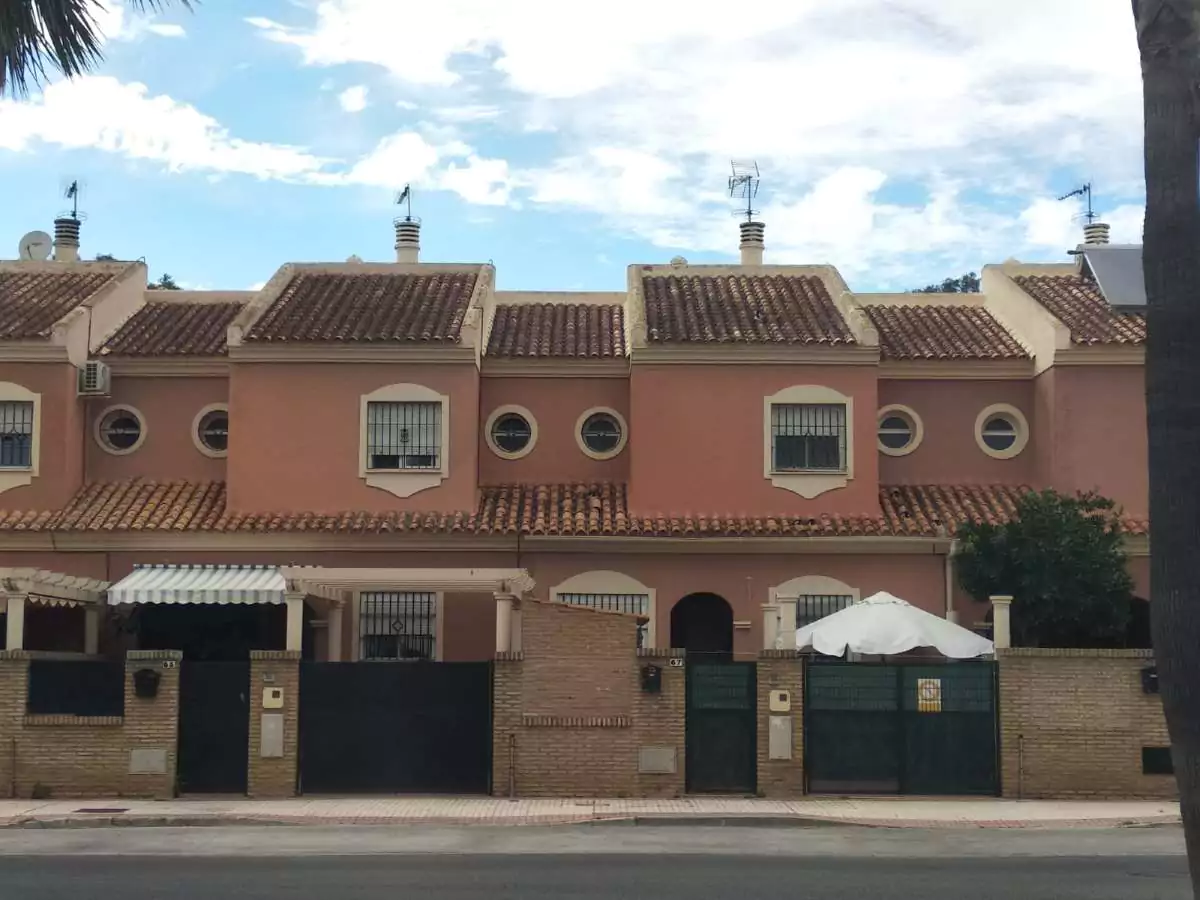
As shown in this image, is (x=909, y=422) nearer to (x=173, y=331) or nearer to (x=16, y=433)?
(x=173, y=331)

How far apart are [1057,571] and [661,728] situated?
256 inches

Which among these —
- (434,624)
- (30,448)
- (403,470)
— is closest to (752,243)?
(403,470)

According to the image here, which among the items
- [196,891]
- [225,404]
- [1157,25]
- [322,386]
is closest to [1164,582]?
[1157,25]

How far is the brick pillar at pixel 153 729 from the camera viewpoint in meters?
19.7

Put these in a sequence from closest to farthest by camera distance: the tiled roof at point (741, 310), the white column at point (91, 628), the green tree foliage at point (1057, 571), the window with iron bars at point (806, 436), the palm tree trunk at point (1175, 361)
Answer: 1. the palm tree trunk at point (1175, 361)
2. the green tree foliage at point (1057, 571)
3. the white column at point (91, 628)
4. the window with iron bars at point (806, 436)
5. the tiled roof at point (741, 310)

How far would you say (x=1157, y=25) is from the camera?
6.51 metres

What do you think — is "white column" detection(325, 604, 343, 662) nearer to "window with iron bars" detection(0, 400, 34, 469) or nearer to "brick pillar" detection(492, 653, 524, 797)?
"brick pillar" detection(492, 653, 524, 797)

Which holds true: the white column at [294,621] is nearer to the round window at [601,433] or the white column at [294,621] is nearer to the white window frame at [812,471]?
the round window at [601,433]

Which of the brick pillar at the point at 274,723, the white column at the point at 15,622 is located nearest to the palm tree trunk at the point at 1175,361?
the brick pillar at the point at 274,723

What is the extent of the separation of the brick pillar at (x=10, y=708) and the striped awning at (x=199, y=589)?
2.07m

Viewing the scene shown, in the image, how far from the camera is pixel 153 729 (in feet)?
65.0

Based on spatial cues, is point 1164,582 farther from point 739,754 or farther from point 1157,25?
point 739,754

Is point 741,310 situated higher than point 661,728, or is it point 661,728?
point 741,310

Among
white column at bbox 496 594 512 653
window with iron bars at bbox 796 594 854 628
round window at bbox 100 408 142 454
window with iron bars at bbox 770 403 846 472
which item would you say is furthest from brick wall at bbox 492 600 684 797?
→ round window at bbox 100 408 142 454
